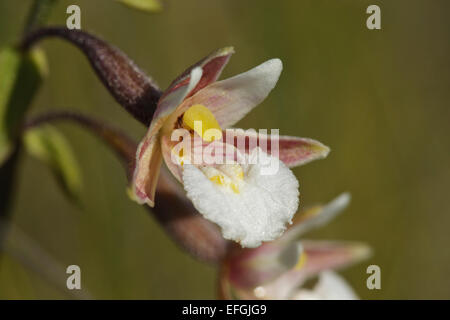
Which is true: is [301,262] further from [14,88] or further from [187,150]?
[14,88]

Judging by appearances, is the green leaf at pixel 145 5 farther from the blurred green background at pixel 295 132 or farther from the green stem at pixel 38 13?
the blurred green background at pixel 295 132

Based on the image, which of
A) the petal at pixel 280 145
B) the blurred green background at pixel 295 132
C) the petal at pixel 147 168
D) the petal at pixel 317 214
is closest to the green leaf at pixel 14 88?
the petal at pixel 147 168

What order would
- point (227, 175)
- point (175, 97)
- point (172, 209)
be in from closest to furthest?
1. point (175, 97)
2. point (227, 175)
3. point (172, 209)

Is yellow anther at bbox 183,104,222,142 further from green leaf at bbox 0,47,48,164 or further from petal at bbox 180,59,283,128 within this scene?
green leaf at bbox 0,47,48,164

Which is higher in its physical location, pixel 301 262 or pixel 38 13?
pixel 38 13

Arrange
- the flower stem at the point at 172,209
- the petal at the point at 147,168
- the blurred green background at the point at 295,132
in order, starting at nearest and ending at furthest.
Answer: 1. the petal at the point at 147,168
2. the flower stem at the point at 172,209
3. the blurred green background at the point at 295,132

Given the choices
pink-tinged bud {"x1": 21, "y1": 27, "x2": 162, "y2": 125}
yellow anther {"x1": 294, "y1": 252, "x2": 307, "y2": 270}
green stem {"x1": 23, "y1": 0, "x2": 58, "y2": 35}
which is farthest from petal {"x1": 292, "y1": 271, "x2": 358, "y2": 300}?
green stem {"x1": 23, "y1": 0, "x2": 58, "y2": 35}

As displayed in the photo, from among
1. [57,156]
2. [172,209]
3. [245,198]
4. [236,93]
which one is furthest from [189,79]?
[57,156]

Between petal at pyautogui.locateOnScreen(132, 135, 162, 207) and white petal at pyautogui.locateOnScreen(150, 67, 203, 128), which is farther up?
white petal at pyautogui.locateOnScreen(150, 67, 203, 128)

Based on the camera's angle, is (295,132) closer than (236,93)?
No
